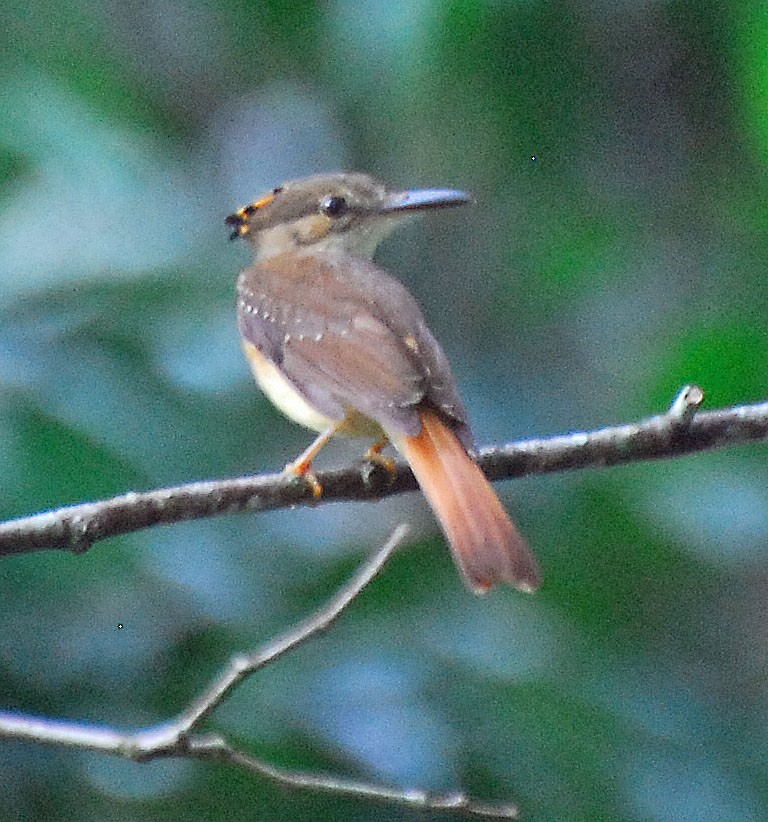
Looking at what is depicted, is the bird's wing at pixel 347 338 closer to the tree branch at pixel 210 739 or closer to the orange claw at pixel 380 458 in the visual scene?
the orange claw at pixel 380 458

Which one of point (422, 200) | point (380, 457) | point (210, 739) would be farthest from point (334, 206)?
point (210, 739)

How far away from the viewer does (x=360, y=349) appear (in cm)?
304

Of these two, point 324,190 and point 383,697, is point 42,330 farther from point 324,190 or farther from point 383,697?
point 383,697

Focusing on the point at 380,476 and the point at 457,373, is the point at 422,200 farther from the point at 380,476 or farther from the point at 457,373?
the point at 380,476

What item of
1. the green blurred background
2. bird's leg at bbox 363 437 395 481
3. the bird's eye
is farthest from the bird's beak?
bird's leg at bbox 363 437 395 481

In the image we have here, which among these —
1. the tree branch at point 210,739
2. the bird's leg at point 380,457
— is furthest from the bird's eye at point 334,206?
the tree branch at point 210,739

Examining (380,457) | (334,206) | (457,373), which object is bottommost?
(457,373)

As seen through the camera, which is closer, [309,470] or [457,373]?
[309,470]

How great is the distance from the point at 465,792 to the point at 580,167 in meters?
1.60

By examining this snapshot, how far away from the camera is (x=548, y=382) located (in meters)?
3.83

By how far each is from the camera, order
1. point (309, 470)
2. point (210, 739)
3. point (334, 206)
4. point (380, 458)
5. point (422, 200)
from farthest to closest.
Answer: point (334, 206)
point (422, 200)
point (380, 458)
point (309, 470)
point (210, 739)

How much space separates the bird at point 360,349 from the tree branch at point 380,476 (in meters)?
0.08

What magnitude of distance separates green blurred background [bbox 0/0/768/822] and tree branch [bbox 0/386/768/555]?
0.27m

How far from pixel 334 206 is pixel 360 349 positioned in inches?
27.5
